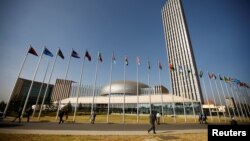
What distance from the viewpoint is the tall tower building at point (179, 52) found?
272ft

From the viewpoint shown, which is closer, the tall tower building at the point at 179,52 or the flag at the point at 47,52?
the flag at the point at 47,52

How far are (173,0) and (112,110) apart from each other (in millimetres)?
87010

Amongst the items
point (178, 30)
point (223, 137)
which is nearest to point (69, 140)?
point (223, 137)

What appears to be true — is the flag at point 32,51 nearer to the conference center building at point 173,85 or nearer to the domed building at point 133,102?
the domed building at point 133,102

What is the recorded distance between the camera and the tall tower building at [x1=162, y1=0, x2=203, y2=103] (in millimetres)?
82812

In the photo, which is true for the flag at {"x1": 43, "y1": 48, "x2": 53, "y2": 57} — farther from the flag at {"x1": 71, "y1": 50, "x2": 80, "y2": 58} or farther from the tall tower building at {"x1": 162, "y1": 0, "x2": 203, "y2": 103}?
the tall tower building at {"x1": 162, "y1": 0, "x2": 203, "y2": 103}

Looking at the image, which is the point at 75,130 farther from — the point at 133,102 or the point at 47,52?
the point at 133,102

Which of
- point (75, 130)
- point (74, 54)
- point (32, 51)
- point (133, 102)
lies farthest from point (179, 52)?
point (75, 130)

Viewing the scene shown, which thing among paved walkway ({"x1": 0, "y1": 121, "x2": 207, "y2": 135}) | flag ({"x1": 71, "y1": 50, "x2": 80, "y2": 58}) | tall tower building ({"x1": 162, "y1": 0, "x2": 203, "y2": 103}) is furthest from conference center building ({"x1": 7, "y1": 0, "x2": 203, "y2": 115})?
paved walkway ({"x1": 0, "y1": 121, "x2": 207, "y2": 135})

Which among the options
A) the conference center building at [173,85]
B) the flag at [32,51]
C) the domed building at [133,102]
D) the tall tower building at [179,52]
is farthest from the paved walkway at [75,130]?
the tall tower building at [179,52]

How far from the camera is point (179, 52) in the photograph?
295 feet

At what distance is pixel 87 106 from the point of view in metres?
92.2

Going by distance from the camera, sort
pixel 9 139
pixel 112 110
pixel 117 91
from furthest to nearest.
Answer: pixel 117 91 → pixel 112 110 → pixel 9 139

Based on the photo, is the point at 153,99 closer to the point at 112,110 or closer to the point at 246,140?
the point at 112,110
